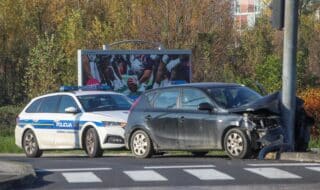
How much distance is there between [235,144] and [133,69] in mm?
14678

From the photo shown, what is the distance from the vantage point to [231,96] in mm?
16625

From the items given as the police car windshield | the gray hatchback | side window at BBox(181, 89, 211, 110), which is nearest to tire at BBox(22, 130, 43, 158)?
the police car windshield

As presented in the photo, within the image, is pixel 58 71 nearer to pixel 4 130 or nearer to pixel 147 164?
pixel 4 130

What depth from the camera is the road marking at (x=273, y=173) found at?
12477mm

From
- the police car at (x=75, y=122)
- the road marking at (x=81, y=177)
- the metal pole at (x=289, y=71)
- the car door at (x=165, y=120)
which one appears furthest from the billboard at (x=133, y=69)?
the road marking at (x=81, y=177)

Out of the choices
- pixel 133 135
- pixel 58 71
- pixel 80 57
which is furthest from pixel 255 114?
pixel 58 71

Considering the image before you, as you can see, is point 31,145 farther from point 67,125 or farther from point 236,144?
point 236,144

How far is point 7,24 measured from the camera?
50.2 metres

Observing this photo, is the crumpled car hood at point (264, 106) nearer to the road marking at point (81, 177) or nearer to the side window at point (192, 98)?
the side window at point (192, 98)

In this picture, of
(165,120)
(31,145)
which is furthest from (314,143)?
(31,145)

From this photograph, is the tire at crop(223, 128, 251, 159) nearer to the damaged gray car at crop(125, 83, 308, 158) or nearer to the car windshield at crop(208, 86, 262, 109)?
the damaged gray car at crop(125, 83, 308, 158)

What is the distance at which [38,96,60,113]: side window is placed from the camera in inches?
805

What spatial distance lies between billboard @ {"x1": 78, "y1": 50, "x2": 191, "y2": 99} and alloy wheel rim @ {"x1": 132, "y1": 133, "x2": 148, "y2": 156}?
11646mm

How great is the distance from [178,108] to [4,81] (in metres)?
36.3
